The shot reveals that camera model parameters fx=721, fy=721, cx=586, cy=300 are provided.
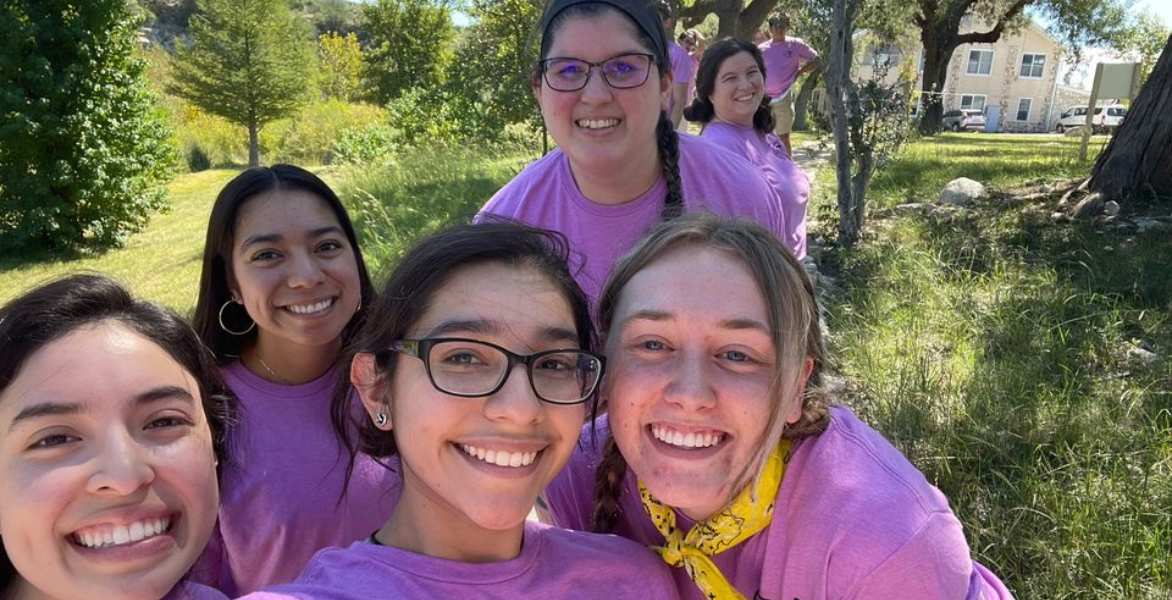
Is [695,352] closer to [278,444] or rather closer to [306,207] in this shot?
[278,444]

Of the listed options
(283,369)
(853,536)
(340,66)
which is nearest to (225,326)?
(283,369)

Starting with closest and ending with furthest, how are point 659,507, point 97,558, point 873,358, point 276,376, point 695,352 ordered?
point 97,558 < point 695,352 < point 659,507 < point 276,376 < point 873,358

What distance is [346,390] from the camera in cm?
188

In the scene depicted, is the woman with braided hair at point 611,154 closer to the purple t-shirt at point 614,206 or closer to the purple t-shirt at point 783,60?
the purple t-shirt at point 614,206

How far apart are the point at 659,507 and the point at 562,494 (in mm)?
360

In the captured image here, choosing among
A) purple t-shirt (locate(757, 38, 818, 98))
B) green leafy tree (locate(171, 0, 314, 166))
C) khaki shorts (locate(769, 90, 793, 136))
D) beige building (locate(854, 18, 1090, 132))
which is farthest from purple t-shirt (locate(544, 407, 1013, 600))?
beige building (locate(854, 18, 1090, 132))

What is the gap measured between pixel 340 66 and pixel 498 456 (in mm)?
37368

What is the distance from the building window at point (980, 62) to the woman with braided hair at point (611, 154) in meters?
57.5

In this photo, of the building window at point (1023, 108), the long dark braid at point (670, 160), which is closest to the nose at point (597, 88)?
the long dark braid at point (670, 160)

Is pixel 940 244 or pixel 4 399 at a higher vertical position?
pixel 4 399

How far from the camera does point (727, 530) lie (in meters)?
1.39

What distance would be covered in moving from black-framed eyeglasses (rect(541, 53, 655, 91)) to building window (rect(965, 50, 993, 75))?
57.7m

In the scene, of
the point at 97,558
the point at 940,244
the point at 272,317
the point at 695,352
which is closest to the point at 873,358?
the point at 940,244

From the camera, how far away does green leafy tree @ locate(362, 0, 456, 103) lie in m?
22.6
